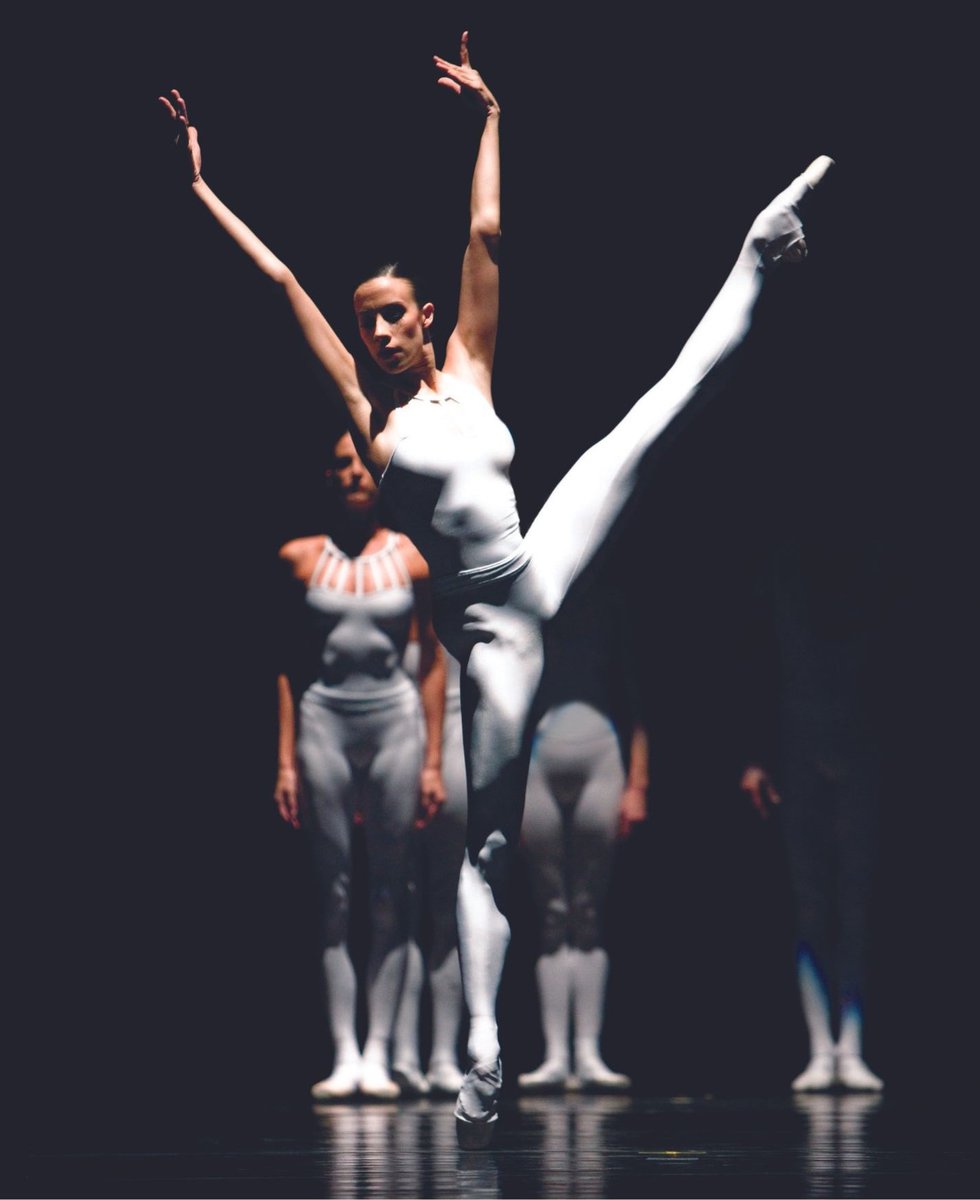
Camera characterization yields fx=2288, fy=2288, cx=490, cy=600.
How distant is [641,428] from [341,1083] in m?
2.32

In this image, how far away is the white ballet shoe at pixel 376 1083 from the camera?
20.0 ft

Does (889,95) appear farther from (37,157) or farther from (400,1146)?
(400,1146)

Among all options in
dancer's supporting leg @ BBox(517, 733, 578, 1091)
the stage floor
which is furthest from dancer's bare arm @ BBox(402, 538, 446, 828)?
the stage floor

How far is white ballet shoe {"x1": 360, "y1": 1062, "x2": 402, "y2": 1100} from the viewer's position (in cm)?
608

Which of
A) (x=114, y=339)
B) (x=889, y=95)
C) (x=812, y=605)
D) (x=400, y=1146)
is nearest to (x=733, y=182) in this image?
(x=889, y=95)

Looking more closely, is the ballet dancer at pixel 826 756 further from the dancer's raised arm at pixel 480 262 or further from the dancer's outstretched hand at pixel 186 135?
the dancer's outstretched hand at pixel 186 135

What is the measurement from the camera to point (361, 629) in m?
6.35

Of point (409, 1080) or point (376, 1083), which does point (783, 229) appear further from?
point (409, 1080)

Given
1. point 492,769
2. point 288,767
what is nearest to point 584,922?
point 288,767

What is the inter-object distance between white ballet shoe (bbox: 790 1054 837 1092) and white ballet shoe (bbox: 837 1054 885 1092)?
0.03 m

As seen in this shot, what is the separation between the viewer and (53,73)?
22.1 ft

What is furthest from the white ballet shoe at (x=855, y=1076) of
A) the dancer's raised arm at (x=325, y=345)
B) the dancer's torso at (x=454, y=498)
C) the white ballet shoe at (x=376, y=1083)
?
the dancer's raised arm at (x=325, y=345)

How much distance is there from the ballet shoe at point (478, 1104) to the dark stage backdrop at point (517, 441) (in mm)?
2345

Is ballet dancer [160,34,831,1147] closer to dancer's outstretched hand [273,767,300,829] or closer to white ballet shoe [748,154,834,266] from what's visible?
white ballet shoe [748,154,834,266]
